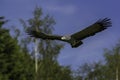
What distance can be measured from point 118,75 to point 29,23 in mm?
23408

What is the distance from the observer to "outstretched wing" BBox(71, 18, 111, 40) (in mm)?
15719

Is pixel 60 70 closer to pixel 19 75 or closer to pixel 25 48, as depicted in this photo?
pixel 25 48

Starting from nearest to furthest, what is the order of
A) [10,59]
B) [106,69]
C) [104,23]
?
[104,23]
[10,59]
[106,69]

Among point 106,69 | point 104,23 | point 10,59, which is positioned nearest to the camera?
point 104,23

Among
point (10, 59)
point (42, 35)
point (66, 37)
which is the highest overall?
point (10, 59)

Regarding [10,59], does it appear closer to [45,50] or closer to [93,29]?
[45,50]

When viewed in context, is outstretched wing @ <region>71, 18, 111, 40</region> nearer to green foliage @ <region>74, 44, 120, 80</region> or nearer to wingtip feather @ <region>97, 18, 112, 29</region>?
wingtip feather @ <region>97, 18, 112, 29</region>

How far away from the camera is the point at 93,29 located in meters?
16.1

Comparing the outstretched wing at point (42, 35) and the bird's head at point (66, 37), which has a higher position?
the outstretched wing at point (42, 35)

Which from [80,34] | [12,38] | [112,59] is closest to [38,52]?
[12,38]

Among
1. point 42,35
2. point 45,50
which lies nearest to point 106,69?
point 45,50

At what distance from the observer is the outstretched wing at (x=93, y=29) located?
51.6 feet

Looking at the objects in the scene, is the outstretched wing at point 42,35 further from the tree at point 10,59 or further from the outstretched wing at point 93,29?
the tree at point 10,59

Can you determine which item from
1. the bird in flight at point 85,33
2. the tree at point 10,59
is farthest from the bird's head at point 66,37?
the tree at point 10,59
